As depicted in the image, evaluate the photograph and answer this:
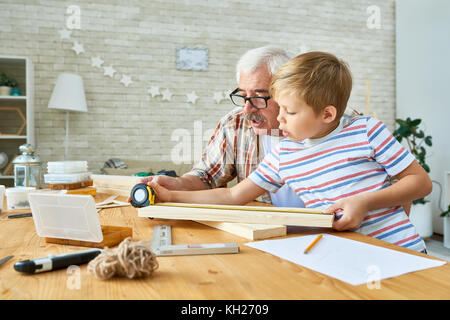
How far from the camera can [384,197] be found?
0.98 metres

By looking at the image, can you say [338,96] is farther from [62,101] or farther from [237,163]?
[62,101]

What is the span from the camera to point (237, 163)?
1.81 meters

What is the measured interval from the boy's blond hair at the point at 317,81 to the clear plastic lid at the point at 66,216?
670 mm

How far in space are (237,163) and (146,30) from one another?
9.47ft

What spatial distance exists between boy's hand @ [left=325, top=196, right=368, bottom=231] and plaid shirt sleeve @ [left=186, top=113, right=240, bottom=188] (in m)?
0.92

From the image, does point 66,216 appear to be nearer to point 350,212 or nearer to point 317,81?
point 350,212

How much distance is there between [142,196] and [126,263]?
469 millimetres

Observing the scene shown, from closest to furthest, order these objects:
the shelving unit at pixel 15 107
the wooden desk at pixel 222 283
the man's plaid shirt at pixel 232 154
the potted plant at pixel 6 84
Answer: the wooden desk at pixel 222 283, the man's plaid shirt at pixel 232 154, the potted plant at pixel 6 84, the shelving unit at pixel 15 107

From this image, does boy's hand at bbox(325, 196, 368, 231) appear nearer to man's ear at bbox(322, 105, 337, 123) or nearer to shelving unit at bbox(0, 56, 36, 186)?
man's ear at bbox(322, 105, 337, 123)

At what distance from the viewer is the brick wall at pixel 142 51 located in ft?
12.7

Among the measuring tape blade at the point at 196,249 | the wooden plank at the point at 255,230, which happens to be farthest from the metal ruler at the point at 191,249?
the wooden plank at the point at 255,230

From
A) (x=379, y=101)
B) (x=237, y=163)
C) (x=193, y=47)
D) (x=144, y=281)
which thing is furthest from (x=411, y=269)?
(x=379, y=101)

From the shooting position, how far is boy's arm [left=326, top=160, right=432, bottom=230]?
2.87ft

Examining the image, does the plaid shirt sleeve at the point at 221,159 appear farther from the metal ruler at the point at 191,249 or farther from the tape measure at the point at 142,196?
the metal ruler at the point at 191,249
